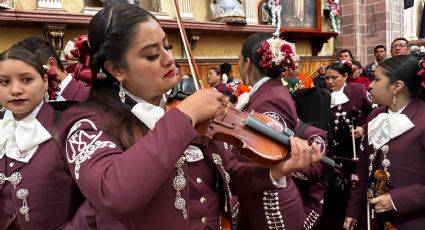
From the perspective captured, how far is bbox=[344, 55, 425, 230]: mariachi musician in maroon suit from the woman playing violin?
3.77 ft

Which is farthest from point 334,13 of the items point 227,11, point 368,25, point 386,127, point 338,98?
point 386,127

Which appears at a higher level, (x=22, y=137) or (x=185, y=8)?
(x=185, y=8)

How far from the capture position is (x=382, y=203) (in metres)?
2.15

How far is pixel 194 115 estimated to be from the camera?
1.00m

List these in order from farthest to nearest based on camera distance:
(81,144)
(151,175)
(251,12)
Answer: (251,12) → (81,144) → (151,175)

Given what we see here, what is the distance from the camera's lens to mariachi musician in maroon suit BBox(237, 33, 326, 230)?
1.83m

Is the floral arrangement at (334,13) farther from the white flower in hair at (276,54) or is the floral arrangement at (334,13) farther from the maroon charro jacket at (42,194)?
the maroon charro jacket at (42,194)

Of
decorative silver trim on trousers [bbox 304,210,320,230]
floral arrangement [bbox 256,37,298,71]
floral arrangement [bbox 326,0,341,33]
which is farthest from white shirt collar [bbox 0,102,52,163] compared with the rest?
floral arrangement [bbox 326,0,341,33]

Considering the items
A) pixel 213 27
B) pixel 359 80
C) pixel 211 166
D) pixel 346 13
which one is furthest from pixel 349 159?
pixel 346 13

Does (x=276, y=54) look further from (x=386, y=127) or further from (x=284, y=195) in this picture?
(x=284, y=195)

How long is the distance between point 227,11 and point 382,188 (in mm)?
4919

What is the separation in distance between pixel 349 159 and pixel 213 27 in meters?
3.68

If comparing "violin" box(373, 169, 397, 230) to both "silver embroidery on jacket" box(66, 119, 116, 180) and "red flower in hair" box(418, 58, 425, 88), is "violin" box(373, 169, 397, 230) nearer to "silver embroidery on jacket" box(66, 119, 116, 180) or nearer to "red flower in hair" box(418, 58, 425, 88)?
"red flower in hair" box(418, 58, 425, 88)

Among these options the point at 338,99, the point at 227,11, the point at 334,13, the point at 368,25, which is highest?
the point at 334,13
